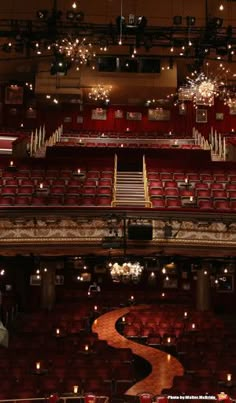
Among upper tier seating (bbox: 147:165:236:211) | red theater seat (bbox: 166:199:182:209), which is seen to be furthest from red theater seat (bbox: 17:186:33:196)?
red theater seat (bbox: 166:199:182:209)

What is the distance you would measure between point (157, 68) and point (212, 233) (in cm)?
1080

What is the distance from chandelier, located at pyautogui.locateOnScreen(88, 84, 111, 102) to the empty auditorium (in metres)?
0.08

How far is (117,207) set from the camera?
10906 mm

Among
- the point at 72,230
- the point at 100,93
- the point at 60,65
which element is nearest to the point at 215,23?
A: the point at 60,65

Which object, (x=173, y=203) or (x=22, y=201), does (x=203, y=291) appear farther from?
(x=22, y=201)

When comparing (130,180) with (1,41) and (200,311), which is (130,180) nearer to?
(200,311)

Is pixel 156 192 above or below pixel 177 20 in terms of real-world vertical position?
below

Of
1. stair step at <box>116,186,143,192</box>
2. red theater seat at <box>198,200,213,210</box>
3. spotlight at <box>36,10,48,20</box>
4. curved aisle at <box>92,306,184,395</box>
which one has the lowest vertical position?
curved aisle at <box>92,306,184,395</box>

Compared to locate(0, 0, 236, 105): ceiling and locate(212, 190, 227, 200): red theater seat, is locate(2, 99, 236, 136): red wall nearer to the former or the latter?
locate(0, 0, 236, 105): ceiling

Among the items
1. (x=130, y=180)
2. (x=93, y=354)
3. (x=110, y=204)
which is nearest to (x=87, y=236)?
(x=110, y=204)

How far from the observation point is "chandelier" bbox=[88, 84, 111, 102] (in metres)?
21.2

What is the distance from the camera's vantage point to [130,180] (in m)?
13.6

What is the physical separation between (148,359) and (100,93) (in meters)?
12.4

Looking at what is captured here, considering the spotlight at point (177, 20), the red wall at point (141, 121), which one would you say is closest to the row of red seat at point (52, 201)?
the spotlight at point (177, 20)
